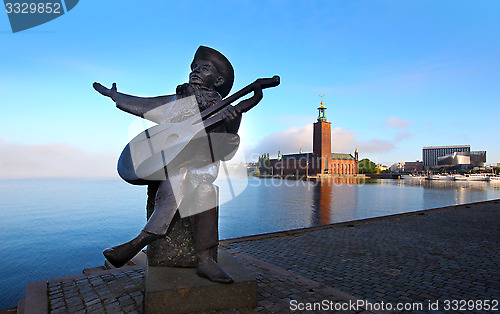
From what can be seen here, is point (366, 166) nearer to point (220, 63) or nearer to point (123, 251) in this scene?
point (220, 63)

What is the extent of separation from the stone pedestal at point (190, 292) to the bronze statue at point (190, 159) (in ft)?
0.35

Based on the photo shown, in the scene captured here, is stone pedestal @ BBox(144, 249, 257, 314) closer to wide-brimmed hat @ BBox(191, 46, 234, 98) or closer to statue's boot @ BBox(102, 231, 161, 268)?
statue's boot @ BBox(102, 231, 161, 268)

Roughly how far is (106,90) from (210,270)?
8.44 feet

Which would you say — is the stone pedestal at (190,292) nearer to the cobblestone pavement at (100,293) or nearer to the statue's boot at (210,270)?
the statue's boot at (210,270)

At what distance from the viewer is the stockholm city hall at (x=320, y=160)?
103 m

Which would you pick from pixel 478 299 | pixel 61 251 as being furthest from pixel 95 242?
pixel 478 299

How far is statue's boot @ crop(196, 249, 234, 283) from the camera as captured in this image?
112 inches

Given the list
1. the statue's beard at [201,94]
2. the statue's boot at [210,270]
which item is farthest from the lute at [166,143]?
the statue's boot at [210,270]

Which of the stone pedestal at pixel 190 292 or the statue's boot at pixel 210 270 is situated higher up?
the statue's boot at pixel 210 270

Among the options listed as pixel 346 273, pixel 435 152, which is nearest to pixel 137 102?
pixel 346 273

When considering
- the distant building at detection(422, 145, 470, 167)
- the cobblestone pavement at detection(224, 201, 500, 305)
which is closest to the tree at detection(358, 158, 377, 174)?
the distant building at detection(422, 145, 470, 167)

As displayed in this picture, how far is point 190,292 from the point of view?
2.73m

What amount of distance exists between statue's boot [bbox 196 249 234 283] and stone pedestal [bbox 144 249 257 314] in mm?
45

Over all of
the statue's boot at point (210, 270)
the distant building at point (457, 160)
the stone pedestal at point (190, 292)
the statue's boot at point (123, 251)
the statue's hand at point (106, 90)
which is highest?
the distant building at point (457, 160)
